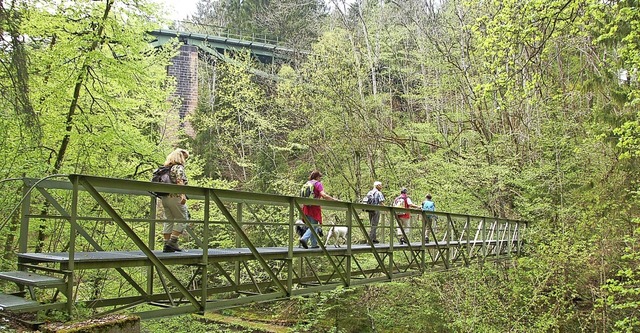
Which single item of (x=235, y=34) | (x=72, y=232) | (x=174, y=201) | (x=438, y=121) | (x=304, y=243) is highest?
(x=235, y=34)

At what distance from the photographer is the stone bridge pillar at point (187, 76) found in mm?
34500

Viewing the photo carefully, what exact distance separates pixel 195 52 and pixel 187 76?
2.04m

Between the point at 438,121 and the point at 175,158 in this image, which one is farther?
the point at 438,121

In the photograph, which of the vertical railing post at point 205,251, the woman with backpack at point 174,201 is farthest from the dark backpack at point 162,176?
the vertical railing post at point 205,251

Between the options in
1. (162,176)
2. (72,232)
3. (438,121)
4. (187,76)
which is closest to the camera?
(72,232)

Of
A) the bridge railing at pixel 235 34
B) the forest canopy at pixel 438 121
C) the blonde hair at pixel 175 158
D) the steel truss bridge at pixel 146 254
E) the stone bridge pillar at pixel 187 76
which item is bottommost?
the steel truss bridge at pixel 146 254

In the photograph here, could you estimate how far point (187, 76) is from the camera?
35.5m

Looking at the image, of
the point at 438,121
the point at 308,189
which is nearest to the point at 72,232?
the point at 308,189

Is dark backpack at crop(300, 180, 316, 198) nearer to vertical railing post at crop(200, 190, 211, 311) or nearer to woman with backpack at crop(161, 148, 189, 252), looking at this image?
woman with backpack at crop(161, 148, 189, 252)

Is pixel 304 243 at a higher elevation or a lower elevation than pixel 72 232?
lower

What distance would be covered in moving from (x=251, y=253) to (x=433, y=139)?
16.1m

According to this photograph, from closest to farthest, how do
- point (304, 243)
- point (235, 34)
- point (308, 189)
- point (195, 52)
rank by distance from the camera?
point (304, 243)
point (308, 189)
point (195, 52)
point (235, 34)

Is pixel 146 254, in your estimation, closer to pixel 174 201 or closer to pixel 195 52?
pixel 174 201

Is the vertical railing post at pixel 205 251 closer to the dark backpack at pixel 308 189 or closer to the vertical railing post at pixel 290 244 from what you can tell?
the vertical railing post at pixel 290 244
